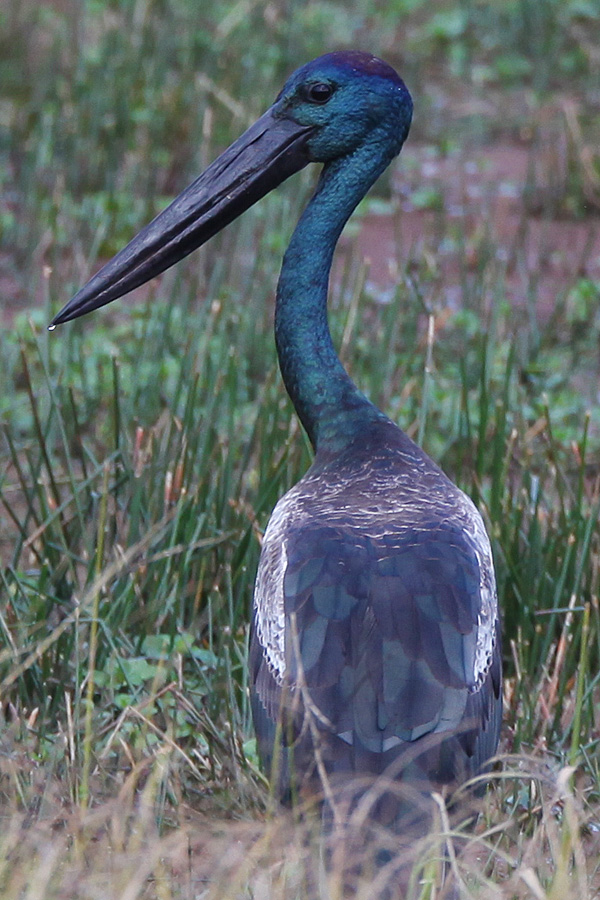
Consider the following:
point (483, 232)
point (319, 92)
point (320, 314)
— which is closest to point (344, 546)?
point (320, 314)

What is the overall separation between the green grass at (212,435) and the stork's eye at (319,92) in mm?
809

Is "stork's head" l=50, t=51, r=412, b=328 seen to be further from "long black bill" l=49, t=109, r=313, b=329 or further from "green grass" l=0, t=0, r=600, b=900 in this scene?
"green grass" l=0, t=0, r=600, b=900

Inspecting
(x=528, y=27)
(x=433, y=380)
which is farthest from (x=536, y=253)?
(x=528, y=27)

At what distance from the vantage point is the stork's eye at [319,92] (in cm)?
326

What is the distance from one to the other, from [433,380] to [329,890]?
9.72ft

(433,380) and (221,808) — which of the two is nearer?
(221,808)

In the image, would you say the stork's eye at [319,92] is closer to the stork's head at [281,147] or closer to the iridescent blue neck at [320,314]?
the stork's head at [281,147]

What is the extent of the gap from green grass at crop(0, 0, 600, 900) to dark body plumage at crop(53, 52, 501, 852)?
16cm

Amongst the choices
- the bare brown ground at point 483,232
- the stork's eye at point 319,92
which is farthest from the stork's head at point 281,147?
the bare brown ground at point 483,232

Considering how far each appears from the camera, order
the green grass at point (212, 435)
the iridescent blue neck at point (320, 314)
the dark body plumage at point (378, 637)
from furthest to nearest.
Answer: the iridescent blue neck at point (320, 314) → the green grass at point (212, 435) → the dark body plumage at point (378, 637)

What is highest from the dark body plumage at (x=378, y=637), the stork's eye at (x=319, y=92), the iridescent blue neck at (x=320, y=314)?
the stork's eye at (x=319, y=92)

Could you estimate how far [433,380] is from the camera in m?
4.88

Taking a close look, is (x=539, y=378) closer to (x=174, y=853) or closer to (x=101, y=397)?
(x=101, y=397)

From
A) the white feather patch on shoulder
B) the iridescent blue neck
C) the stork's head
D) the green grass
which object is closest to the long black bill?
the stork's head
